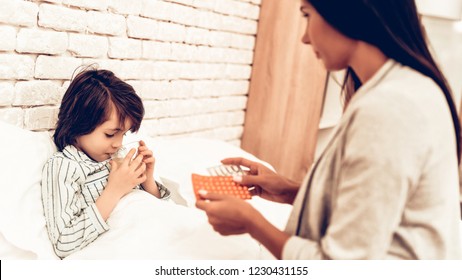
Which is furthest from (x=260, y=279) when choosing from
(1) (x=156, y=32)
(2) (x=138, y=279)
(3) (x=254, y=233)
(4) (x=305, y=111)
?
(4) (x=305, y=111)

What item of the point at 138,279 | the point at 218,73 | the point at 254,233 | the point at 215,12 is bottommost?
the point at 138,279

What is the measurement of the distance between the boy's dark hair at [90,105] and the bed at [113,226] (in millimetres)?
61

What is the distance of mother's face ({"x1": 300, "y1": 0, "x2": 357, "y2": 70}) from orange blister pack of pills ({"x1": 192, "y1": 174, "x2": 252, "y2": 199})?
1.08 ft

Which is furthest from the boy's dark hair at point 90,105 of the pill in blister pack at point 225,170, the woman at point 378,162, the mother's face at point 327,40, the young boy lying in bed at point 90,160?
the mother's face at point 327,40

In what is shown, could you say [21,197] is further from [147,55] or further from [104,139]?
[147,55]

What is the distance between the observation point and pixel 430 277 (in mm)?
667

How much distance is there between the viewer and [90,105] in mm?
1026

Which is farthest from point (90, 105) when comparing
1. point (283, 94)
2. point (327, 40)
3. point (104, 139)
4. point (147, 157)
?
point (283, 94)

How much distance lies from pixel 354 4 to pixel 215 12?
123cm

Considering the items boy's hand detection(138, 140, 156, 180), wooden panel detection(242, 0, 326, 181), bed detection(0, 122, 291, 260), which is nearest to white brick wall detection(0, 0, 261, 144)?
wooden panel detection(242, 0, 326, 181)

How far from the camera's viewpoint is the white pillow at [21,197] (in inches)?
34.0

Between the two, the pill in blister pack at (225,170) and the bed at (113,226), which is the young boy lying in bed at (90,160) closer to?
the bed at (113,226)

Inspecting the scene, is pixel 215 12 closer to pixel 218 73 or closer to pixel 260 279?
pixel 218 73

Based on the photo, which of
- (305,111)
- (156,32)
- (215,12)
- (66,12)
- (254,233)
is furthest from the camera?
(305,111)
